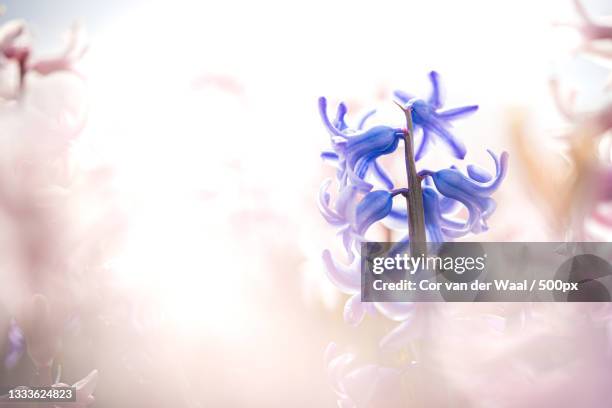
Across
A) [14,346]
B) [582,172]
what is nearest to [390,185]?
[582,172]

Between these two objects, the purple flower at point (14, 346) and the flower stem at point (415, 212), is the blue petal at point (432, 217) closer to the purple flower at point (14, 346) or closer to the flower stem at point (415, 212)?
the flower stem at point (415, 212)

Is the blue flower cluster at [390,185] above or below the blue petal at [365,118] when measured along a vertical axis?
below

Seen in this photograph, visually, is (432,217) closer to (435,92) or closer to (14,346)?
(435,92)

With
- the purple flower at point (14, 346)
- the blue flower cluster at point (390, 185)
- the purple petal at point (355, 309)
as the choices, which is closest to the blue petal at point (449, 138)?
the blue flower cluster at point (390, 185)

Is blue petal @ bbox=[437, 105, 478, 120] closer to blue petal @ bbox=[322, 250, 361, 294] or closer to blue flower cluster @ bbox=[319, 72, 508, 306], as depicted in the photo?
blue flower cluster @ bbox=[319, 72, 508, 306]

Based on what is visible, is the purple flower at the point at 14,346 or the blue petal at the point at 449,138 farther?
the purple flower at the point at 14,346

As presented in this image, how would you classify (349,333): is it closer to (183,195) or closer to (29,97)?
(183,195)
